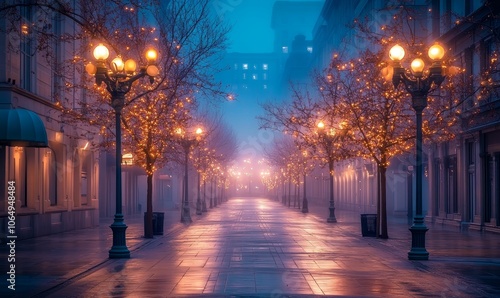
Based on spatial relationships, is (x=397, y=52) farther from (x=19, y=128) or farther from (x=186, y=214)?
(x=186, y=214)

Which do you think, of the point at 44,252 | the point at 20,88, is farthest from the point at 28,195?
the point at 44,252

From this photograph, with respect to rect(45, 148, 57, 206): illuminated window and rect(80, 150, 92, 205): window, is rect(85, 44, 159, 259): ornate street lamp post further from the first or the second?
rect(80, 150, 92, 205): window

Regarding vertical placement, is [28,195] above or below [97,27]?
below

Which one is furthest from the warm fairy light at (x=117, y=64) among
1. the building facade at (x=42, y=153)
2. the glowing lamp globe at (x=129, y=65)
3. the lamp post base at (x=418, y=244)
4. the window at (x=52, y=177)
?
the window at (x=52, y=177)

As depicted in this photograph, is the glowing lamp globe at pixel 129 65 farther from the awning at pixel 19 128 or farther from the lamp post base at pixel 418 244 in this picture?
the lamp post base at pixel 418 244

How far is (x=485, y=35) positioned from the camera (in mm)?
37969

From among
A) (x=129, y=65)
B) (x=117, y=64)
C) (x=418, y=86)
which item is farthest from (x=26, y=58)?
(x=418, y=86)

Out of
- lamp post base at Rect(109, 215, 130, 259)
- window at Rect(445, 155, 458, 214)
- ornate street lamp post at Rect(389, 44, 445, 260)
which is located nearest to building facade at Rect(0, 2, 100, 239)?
lamp post base at Rect(109, 215, 130, 259)

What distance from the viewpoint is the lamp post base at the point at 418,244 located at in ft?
76.9

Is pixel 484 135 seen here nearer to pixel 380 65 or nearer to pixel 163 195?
pixel 380 65

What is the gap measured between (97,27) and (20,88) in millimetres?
8103

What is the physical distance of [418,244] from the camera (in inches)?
934

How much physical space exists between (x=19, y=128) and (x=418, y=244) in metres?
13.8

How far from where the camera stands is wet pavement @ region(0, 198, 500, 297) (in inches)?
639
